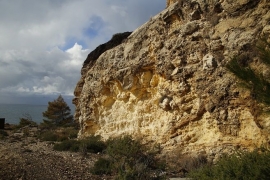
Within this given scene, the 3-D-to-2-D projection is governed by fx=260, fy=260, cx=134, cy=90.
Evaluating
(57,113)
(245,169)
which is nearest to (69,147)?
(245,169)

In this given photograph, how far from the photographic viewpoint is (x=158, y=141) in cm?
1170

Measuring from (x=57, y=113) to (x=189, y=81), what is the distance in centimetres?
2377

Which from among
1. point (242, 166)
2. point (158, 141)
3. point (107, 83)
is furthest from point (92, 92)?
point (242, 166)

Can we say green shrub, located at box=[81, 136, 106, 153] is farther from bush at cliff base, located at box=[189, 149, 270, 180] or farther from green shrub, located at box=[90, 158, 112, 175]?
bush at cliff base, located at box=[189, 149, 270, 180]

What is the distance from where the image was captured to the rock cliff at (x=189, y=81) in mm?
8742

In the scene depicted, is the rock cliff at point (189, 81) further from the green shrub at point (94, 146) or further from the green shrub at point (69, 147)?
the green shrub at point (69, 147)

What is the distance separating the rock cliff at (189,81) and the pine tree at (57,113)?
15755mm

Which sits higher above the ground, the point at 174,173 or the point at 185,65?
the point at 185,65

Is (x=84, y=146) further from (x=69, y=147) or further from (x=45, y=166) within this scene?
(x=45, y=166)

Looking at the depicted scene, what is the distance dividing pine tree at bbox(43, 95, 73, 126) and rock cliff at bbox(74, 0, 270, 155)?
15.8 meters

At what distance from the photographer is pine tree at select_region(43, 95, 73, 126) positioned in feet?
99.7

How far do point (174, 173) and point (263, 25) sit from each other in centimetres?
583

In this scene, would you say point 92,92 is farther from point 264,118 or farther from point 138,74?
point 264,118

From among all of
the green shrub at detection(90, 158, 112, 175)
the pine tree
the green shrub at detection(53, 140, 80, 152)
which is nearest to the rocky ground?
the green shrub at detection(90, 158, 112, 175)
